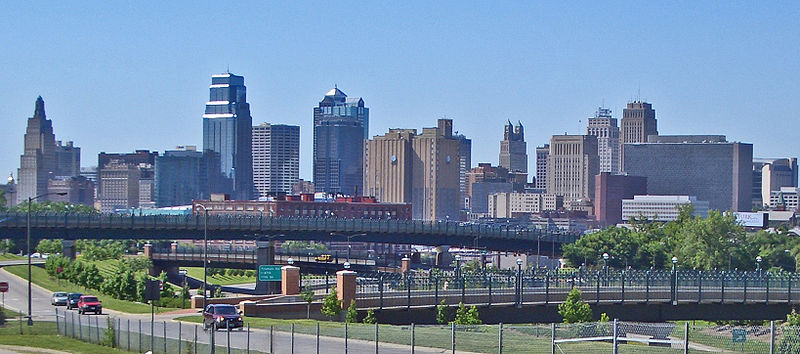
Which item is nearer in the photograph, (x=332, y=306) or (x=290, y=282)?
(x=332, y=306)

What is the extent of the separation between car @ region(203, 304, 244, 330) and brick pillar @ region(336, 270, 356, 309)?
473 inches

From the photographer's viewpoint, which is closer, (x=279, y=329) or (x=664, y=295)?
(x=279, y=329)

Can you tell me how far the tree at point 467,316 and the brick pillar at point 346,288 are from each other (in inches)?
219

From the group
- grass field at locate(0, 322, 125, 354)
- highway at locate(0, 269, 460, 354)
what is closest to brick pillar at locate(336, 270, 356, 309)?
highway at locate(0, 269, 460, 354)

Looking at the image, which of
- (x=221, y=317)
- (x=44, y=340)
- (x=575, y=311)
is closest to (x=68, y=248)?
(x=575, y=311)

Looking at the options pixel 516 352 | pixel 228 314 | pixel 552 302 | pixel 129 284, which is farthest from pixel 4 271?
pixel 516 352

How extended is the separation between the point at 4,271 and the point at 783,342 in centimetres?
9948

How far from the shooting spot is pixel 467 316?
71.1m

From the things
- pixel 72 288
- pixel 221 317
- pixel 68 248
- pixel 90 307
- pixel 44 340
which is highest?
pixel 221 317

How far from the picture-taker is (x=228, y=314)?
202 ft

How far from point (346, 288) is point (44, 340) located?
18.7 metres

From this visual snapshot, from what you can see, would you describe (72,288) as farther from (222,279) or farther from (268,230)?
(268,230)

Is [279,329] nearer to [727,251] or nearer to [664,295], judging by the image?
[664,295]

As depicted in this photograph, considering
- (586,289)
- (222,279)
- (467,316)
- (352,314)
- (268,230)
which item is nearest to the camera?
(467,316)
